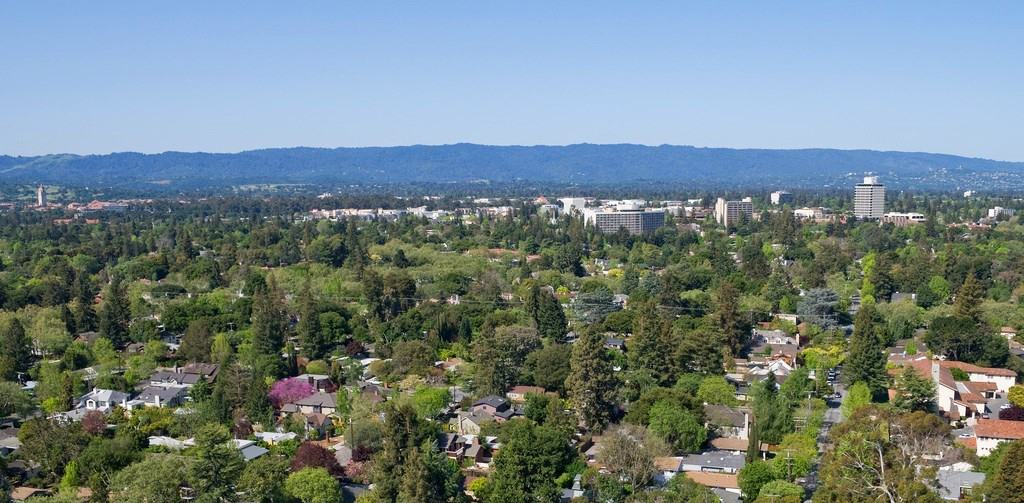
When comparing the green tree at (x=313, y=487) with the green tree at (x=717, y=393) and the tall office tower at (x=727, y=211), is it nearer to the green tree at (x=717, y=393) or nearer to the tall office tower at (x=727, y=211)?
the green tree at (x=717, y=393)

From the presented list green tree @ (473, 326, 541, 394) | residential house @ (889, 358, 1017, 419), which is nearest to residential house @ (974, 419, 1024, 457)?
residential house @ (889, 358, 1017, 419)

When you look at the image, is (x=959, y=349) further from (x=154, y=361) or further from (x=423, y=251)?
(x=423, y=251)

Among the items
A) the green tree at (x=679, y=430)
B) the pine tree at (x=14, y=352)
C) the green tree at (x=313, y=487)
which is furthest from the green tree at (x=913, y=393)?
the pine tree at (x=14, y=352)

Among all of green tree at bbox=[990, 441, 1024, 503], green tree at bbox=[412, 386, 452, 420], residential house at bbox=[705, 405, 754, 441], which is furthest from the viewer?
green tree at bbox=[412, 386, 452, 420]

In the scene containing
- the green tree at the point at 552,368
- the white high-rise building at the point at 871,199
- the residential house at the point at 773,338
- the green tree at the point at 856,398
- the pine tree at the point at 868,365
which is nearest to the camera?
the green tree at the point at 856,398

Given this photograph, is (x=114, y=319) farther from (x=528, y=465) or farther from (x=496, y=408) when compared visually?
(x=528, y=465)

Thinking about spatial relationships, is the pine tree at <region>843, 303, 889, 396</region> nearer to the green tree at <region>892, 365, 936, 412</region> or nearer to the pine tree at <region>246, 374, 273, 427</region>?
the green tree at <region>892, 365, 936, 412</region>

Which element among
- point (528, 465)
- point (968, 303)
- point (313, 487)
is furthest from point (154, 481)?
point (968, 303)
